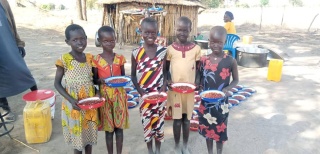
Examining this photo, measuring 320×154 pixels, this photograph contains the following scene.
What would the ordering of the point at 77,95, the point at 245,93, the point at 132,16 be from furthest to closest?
the point at 132,16
the point at 245,93
the point at 77,95

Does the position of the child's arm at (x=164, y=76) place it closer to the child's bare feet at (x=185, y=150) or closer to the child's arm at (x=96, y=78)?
the child's arm at (x=96, y=78)

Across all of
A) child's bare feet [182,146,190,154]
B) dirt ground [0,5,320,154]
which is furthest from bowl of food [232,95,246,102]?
child's bare feet [182,146,190,154]

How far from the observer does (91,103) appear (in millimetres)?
2020

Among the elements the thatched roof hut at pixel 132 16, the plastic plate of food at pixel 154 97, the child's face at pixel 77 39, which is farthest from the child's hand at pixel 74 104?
the thatched roof hut at pixel 132 16

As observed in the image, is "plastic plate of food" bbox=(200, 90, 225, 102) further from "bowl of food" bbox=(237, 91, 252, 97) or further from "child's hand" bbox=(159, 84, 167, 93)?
"bowl of food" bbox=(237, 91, 252, 97)

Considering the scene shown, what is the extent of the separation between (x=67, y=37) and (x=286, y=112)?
348cm

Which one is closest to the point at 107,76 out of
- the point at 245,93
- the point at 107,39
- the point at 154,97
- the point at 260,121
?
the point at 107,39

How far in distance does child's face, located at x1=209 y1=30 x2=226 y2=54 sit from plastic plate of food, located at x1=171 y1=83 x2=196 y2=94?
401 millimetres

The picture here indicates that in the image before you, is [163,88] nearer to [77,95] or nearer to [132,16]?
[77,95]

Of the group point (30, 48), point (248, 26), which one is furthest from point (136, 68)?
point (248, 26)

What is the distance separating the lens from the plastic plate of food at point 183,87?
7.27ft

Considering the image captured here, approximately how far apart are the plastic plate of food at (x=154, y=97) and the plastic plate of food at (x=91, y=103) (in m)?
0.39

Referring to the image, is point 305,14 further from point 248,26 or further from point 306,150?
point 306,150

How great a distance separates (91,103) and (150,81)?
620 mm
